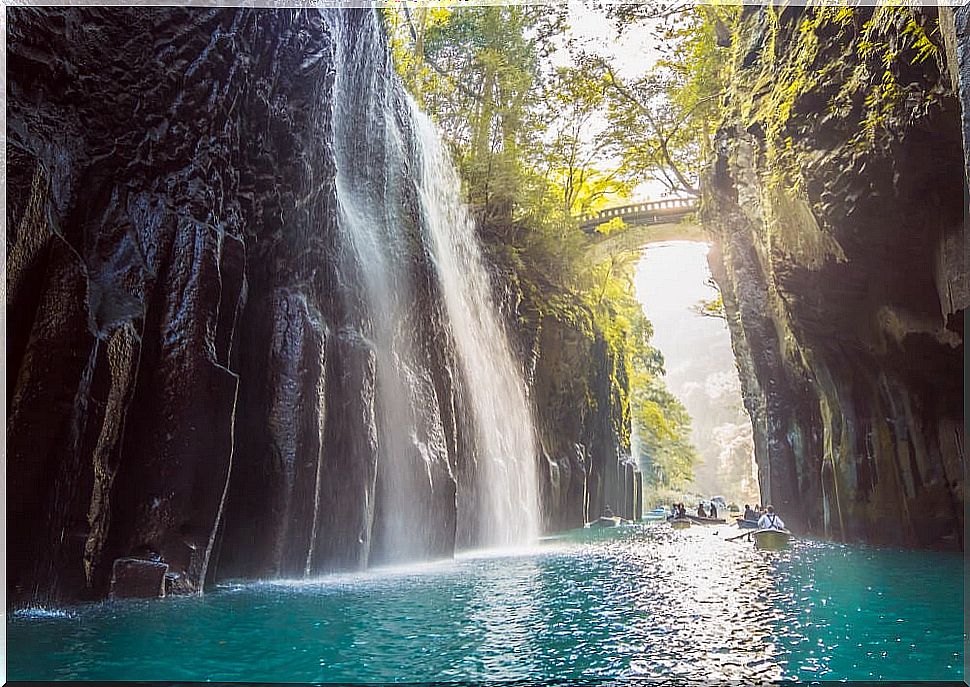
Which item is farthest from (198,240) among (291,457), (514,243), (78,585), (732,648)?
(514,243)

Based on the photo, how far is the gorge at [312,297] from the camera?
734 centimetres

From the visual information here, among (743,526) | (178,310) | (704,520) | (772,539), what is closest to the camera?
(178,310)

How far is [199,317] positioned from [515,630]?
4.55 meters

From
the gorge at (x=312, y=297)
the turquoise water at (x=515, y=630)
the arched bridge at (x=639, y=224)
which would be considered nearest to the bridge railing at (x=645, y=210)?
the arched bridge at (x=639, y=224)

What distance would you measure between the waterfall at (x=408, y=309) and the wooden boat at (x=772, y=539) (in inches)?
202

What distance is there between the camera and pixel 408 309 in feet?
44.3

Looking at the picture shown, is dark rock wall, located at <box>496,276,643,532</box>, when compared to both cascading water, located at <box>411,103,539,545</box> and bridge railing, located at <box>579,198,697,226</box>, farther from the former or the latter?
bridge railing, located at <box>579,198,697,226</box>

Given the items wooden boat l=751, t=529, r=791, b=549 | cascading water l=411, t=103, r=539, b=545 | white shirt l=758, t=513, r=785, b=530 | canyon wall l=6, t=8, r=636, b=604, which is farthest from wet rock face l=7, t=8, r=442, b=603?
white shirt l=758, t=513, r=785, b=530

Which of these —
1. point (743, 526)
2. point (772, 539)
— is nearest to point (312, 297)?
point (772, 539)

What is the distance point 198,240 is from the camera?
346 inches

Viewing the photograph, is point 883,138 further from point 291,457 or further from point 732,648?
point 291,457

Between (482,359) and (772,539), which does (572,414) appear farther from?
(772,539)

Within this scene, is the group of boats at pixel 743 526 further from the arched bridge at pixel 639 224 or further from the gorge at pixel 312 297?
the arched bridge at pixel 639 224

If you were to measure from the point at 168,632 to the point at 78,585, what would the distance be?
168 cm
